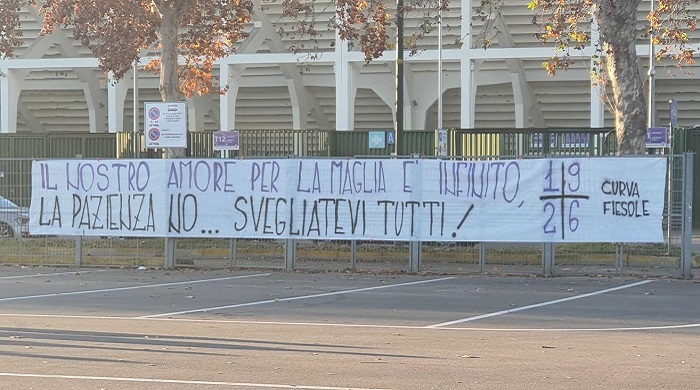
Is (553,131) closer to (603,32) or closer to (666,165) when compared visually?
(603,32)

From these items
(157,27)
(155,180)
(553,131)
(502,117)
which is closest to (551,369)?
(155,180)

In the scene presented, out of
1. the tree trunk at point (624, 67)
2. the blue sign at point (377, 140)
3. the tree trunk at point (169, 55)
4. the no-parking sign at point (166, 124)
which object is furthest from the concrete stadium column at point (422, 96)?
the no-parking sign at point (166, 124)

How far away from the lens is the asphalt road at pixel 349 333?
31.1 ft

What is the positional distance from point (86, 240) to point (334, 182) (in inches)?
174

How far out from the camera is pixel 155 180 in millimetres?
20406

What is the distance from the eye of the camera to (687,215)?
1847cm

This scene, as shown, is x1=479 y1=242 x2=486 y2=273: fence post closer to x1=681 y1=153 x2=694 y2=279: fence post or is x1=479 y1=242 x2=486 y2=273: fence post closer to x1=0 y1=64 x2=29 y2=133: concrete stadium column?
x1=681 y1=153 x2=694 y2=279: fence post

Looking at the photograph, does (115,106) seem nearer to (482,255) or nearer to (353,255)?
(353,255)

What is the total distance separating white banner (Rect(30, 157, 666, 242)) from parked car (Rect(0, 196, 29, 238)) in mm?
226

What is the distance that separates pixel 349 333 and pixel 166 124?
951cm

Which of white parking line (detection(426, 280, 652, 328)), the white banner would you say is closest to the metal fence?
the white banner

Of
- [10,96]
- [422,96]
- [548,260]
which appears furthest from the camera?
[422,96]

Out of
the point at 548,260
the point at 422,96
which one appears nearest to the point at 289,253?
the point at 548,260

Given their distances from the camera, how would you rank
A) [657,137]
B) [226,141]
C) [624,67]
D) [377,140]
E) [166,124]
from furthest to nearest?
[377,140]
[657,137]
[226,141]
[624,67]
[166,124]
